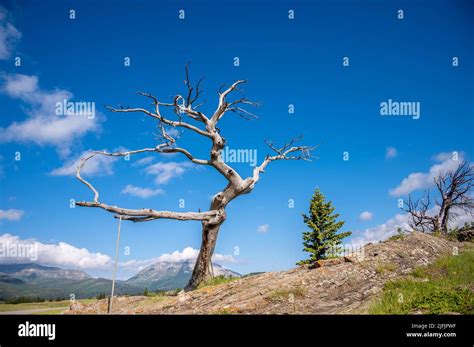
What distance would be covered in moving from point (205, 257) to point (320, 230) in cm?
1371

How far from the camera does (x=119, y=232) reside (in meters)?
10.7

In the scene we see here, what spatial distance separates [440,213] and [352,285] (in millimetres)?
18545

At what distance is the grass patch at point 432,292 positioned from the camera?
23.6 ft

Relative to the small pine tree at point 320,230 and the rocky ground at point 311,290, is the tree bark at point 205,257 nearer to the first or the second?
the rocky ground at point 311,290

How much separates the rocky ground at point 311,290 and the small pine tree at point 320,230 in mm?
11850

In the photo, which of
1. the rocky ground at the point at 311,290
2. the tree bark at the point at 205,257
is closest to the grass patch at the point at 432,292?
the rocky ground at the point at 311,290

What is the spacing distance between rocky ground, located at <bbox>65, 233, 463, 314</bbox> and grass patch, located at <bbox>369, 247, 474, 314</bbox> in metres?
0.40

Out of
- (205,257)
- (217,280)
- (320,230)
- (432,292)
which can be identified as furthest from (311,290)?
(320,230)

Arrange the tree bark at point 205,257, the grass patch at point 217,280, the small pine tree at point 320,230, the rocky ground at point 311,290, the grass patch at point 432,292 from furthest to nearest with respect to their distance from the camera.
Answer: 1. the small pine tree at point 320,230
2. the tree bark at point 205,257
3. the grass patch at point 217,280
4. the rocky ground at point 311,290
5. the grass patch at point 432,292

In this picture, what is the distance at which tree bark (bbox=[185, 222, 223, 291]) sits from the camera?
15062 mm

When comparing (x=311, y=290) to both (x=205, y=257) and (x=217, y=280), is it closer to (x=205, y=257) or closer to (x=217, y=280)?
(x=217, y=280)
